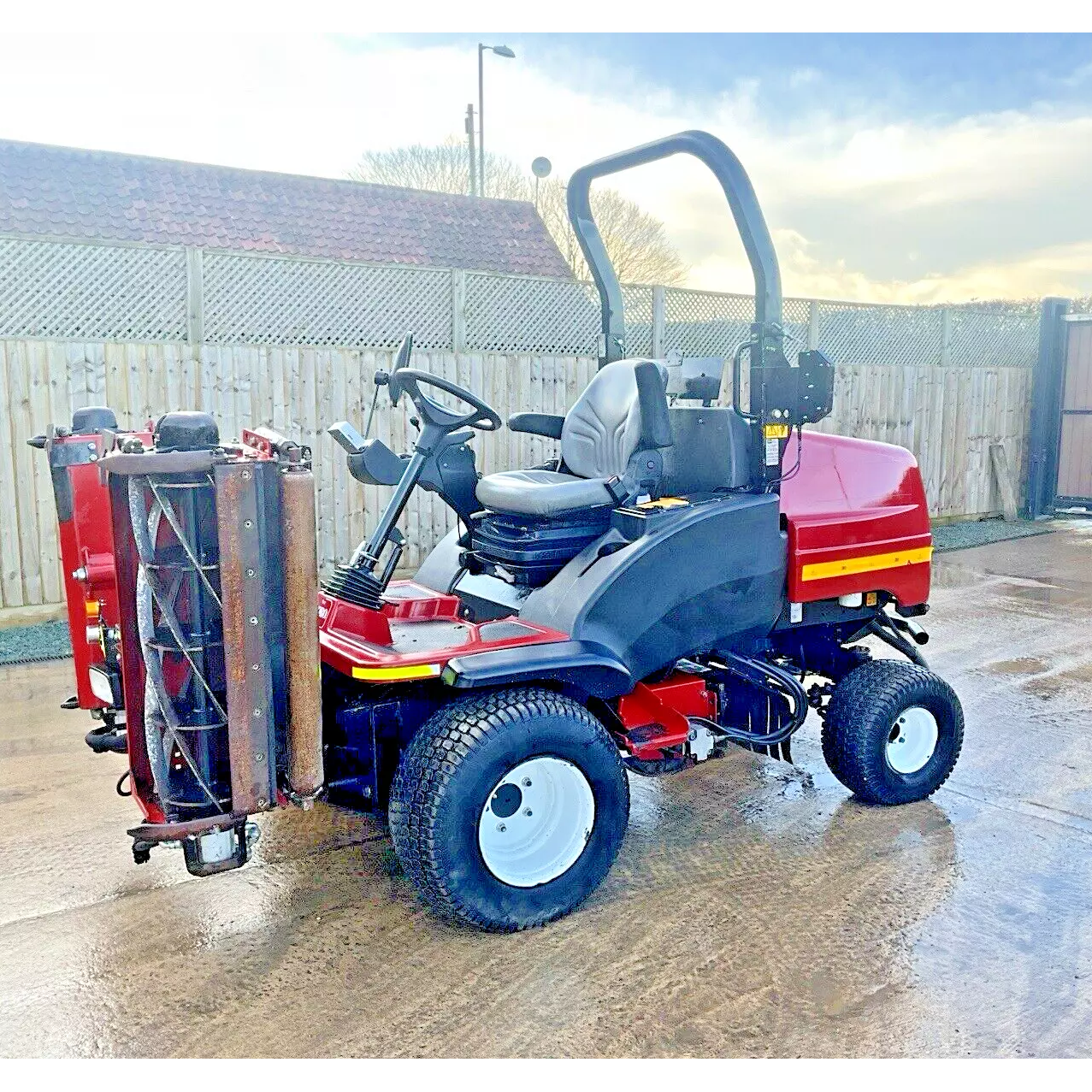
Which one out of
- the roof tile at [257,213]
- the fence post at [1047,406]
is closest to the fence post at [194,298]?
the roof tile at [257,213]

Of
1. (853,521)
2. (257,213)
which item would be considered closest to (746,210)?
(853,521)

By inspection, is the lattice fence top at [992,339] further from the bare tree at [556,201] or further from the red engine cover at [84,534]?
the red engine cover at [84,534]

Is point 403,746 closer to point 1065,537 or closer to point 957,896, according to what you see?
point 957,896

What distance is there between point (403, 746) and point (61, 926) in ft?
3.47

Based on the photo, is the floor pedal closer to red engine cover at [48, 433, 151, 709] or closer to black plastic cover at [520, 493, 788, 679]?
red engine cover at [48, 433, 151, 709]

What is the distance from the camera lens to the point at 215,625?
103 inches

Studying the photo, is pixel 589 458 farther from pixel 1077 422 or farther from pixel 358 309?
pixel 1077 422

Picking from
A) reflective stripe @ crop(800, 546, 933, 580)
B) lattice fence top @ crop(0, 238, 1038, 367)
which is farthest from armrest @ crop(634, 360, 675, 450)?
lattice fence top @ crop(0, 238, 1038, 367)

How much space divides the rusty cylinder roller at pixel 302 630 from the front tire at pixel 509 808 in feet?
1.01

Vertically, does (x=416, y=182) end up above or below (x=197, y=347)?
above

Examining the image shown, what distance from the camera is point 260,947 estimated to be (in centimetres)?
284

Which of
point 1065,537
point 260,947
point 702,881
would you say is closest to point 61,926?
point 260,947

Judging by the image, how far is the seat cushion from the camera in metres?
3.35

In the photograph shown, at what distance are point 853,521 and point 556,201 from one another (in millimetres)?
19636
